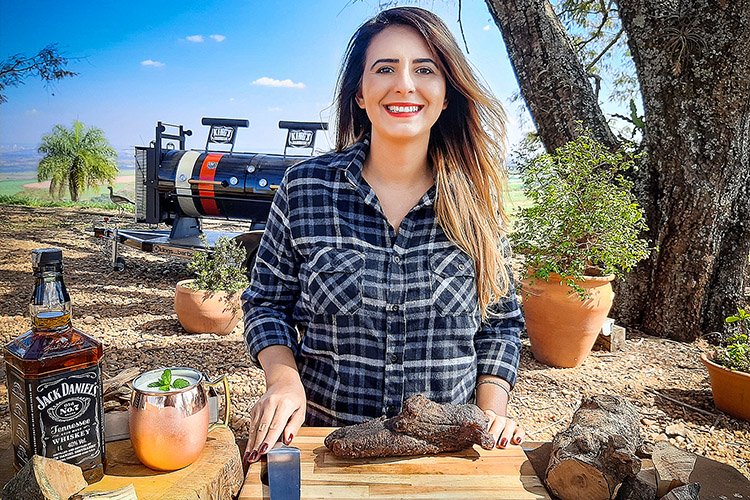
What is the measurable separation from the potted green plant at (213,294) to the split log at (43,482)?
341 cm

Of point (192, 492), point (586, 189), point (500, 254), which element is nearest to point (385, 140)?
point (500, 254)

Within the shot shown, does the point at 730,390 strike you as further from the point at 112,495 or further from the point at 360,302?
the point at 112,495

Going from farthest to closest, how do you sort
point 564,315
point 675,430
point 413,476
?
1. point 564,315
2. point 675,430
3. point 413,476

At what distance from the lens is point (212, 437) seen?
1148 mm

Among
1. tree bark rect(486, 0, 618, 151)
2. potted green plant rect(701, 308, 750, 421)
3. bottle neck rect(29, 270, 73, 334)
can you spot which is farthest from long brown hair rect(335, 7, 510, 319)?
tree bark rect(486, 0, 618, 151)

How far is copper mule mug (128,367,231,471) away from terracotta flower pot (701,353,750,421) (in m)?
2.98

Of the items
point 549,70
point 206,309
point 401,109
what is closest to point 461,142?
point 401,109

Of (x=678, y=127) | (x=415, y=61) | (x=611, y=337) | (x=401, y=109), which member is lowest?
(x=611, y=337)

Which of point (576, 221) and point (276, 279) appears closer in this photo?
point (276, 279)

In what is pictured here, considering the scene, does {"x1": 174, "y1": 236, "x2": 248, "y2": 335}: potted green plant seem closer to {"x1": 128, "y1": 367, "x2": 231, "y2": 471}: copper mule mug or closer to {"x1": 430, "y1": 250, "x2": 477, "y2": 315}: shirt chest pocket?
{"x1": 430, "y1": 250, "x2": 477, "y2": 315}: shirt chest pocket

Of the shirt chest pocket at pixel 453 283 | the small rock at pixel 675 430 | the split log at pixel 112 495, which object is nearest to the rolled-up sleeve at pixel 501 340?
the shirt chest pocket at pixel 453 283

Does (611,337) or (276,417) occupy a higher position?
(276,417)

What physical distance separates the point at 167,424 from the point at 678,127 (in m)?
4.21

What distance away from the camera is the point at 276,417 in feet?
4.01
